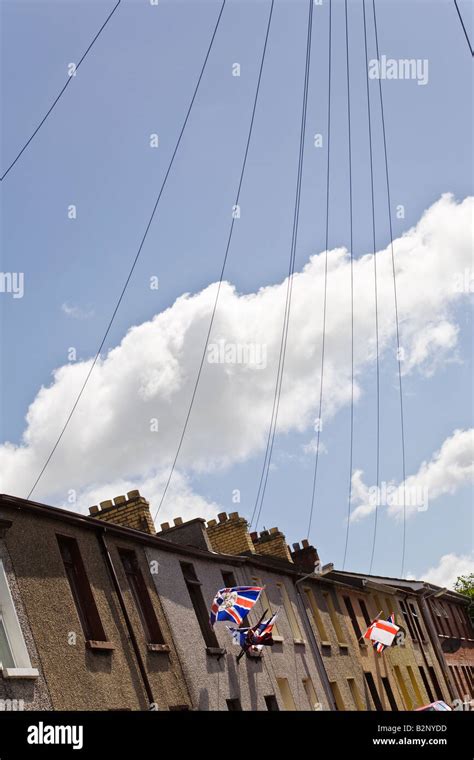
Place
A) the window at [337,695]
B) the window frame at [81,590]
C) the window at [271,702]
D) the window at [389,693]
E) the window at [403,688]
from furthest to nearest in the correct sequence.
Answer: the window at [403,688] → the window at [389,693] → the window at [337,695] → the window at [271,702] → the window frame at [81,590]

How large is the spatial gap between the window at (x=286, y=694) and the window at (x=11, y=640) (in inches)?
492

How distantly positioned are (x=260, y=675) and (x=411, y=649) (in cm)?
1965

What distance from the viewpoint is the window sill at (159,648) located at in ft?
60.4

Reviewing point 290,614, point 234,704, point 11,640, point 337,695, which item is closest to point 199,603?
point 234,704

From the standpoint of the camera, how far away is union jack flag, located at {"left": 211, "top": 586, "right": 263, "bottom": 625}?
2094 centimetres

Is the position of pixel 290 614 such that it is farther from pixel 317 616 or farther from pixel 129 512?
pixel 129 512

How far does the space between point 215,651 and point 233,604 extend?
1344 millimetres

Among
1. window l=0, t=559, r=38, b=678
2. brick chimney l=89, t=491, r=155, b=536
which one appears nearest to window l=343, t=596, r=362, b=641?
brick chimney l=89, t=491, r=155, b=536

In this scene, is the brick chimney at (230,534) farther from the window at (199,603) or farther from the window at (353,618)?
the window at (353,618)

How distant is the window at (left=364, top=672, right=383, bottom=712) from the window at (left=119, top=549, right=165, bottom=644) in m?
15.6

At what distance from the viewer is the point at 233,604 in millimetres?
21109

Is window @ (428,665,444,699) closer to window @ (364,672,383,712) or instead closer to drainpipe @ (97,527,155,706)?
window @ (364,672,383,712)

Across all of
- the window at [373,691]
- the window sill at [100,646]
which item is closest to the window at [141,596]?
the window sill at [100,646]
